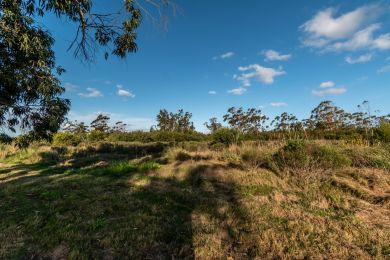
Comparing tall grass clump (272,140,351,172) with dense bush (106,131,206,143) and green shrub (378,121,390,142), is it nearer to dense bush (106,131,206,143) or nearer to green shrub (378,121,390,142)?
green shrub (378,121,390,142)

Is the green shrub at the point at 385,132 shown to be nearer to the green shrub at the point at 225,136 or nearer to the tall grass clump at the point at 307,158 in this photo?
the tall grass clump at the point at 307,158

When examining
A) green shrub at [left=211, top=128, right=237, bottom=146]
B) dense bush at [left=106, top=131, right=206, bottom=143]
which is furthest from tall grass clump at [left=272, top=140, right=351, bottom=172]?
dense bush at [left=106, top=131, right=206, bottom=143]

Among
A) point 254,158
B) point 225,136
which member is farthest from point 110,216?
point 225,136

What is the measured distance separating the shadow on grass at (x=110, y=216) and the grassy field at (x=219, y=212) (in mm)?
17

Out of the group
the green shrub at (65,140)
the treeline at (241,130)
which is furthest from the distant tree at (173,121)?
the green shrub at (65,140)

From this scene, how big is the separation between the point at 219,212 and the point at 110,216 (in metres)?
1.90

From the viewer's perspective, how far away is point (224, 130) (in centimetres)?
1673

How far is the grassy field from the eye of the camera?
3.57m

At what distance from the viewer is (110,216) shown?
4.77 meters

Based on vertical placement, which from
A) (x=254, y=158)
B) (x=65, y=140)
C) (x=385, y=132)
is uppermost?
(x=65, y=140)

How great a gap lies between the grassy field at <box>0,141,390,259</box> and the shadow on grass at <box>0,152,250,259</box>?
0.06 feet

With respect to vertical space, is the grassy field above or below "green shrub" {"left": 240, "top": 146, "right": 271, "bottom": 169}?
below

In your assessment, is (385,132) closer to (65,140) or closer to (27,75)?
(27,75)

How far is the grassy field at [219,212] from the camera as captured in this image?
11.7 feet
